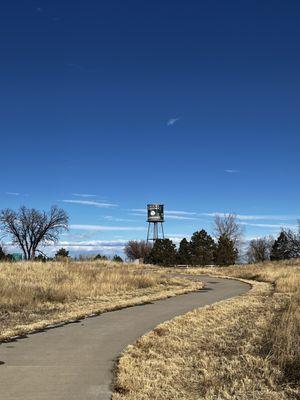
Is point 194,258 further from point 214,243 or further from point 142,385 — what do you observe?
point 142,385

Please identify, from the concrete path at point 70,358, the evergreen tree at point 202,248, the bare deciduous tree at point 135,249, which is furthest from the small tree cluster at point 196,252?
the concrete path at point 70,358

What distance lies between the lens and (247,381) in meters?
7.57

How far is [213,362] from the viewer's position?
29.5 ft

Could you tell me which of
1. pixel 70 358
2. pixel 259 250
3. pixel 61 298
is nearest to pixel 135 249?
pixel 259 250

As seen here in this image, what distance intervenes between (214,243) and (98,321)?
8218 centimetres

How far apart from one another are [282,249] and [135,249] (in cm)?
4181

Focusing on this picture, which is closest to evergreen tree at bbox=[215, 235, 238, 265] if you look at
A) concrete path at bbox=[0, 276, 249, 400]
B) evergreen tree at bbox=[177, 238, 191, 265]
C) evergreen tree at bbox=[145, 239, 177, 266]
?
evergreen tree at bbox=[177, 238, 191, 265]

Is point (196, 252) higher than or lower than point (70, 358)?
higher

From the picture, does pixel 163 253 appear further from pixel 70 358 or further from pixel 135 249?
pixel 70 358

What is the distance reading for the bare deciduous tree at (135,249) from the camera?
12756 centimetres

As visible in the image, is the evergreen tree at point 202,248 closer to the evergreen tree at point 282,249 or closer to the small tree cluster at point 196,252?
the small tree cluster at point 196,252

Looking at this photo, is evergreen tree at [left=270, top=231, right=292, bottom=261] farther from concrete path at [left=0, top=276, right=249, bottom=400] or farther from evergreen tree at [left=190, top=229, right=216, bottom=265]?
concrete path at [left=0, top=276, right=249, bottom=400]

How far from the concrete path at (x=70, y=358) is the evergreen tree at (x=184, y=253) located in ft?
252

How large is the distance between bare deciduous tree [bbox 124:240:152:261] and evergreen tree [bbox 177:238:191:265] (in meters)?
31.2
